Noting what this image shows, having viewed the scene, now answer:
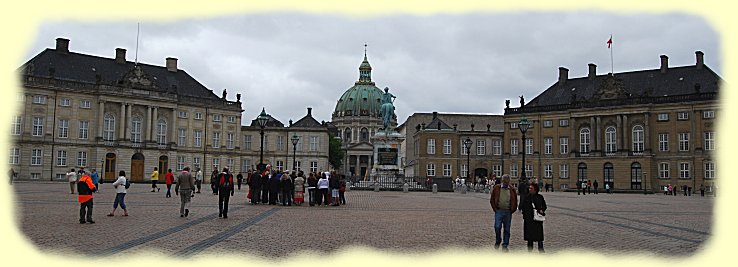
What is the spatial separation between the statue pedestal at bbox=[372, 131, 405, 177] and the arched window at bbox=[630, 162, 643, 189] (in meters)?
31.0

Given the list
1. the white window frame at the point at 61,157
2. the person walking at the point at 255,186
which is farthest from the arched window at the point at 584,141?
the white window frame at the point at 61,157

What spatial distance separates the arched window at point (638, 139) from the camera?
6869 centimetres

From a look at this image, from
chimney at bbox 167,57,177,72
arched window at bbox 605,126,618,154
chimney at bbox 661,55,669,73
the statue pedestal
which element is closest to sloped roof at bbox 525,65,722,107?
chimney at bbox 661,55,669,73

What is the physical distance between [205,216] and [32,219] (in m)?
4.72

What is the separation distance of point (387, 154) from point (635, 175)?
32.6 meters

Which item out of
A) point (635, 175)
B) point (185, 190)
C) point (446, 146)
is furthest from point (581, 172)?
point (185, 190)

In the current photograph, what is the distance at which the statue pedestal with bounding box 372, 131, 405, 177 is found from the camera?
164ft

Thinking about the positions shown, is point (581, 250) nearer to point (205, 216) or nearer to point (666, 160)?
point (205, 216)

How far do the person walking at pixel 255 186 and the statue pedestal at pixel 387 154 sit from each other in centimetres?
2443

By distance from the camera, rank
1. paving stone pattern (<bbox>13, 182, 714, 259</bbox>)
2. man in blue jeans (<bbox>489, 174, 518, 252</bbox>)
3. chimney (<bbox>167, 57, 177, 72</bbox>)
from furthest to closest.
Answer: chimney (<bbox>167, 57, 177, 72</bbox>) < man in blue jeans (<bbox>489, 174, 518, 252</bbox>) < paving stone pattern (<bbox>13, 182, 714, 259</bbox>)

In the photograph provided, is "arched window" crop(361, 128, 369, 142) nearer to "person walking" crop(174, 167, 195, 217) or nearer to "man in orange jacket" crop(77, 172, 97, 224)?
"person walking" crop(174, 167, 195, 217)

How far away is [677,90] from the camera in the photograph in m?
68.2

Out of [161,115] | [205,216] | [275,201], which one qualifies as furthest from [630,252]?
[161,115]

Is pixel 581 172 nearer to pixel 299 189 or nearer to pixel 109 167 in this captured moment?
pixel 109 167
